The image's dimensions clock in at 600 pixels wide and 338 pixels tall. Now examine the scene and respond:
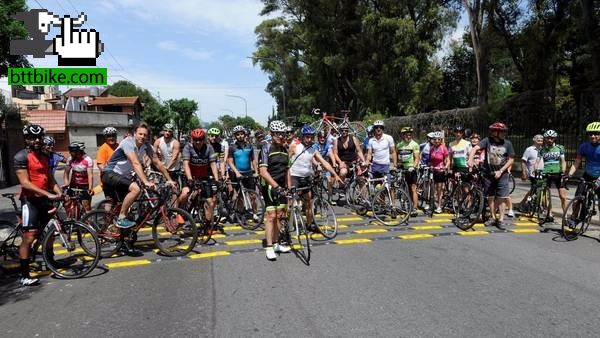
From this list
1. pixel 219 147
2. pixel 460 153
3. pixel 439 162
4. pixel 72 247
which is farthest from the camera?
pixel 219 147

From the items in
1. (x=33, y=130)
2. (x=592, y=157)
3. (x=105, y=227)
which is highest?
(x=33, y=130)

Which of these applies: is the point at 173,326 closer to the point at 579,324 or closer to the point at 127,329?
the point at 127,329

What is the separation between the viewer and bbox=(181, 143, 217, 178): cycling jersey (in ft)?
26.3

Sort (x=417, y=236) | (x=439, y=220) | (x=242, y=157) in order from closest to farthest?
(x=417, y=236) → (x=242, y=157) → (x=439, y=220)

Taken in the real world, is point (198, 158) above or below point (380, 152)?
below

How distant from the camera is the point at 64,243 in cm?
607

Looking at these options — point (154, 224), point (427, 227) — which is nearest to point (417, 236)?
point (427, 227)

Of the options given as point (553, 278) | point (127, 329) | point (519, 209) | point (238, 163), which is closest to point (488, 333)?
point (553, 278)

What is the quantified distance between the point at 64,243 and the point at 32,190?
2.93ft

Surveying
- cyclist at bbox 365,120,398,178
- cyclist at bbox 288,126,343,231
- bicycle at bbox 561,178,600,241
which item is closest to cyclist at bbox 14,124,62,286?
cyclist at bbox 288,126,343,231

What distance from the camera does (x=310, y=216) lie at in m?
7.57

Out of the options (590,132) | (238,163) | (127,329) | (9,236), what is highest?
(590,132)

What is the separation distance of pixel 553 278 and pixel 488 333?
2.02m

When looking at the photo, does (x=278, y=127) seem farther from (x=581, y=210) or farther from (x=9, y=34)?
(x=9, y=34)
